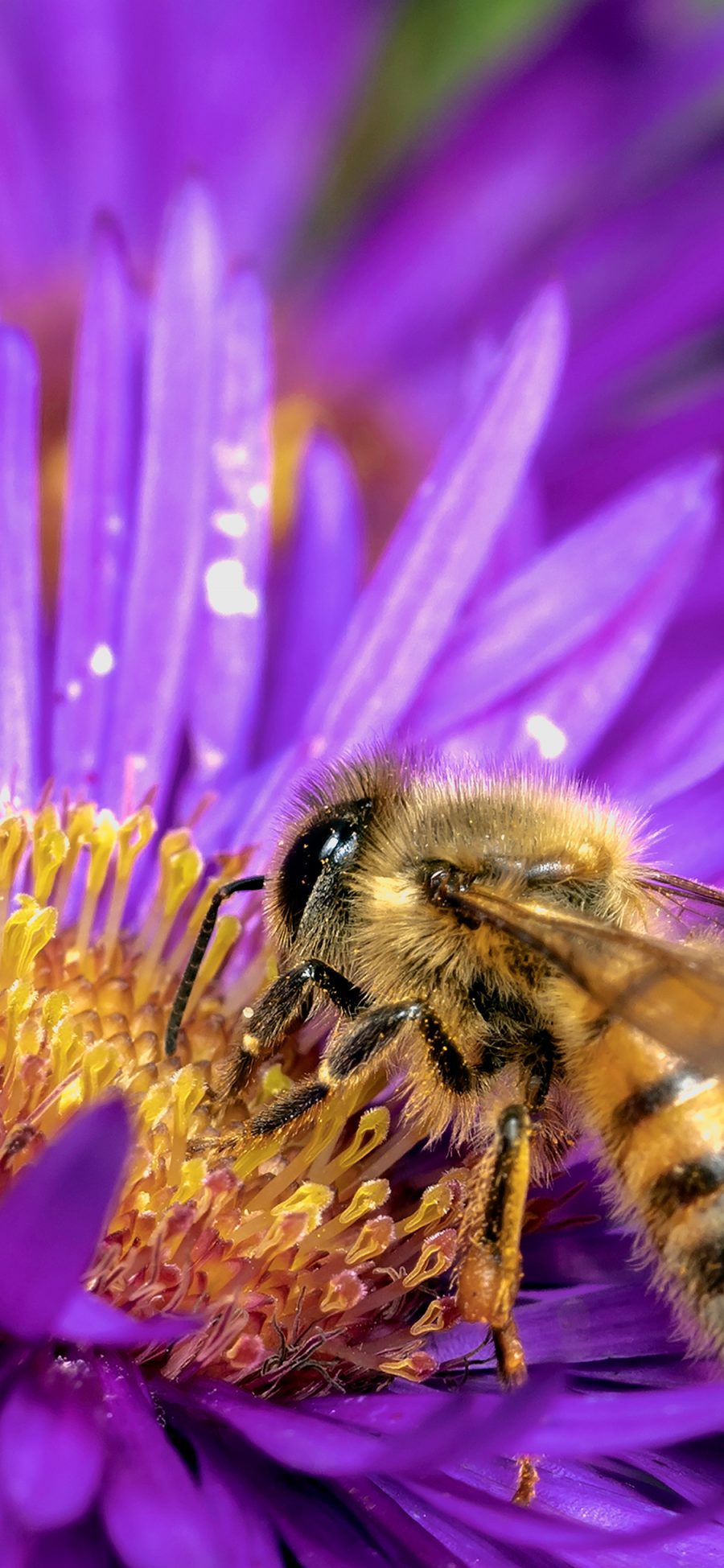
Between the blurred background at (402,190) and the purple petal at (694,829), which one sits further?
the blurred background at (402,190)

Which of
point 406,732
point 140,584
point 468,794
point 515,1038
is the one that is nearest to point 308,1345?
point 515,1038

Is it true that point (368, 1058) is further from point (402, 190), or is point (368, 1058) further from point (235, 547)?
point (402, 190)

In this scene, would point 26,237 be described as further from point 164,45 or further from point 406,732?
point 406,732

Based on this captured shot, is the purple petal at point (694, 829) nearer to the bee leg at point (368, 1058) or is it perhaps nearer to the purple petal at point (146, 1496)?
the bee leg at point (368, 1058)

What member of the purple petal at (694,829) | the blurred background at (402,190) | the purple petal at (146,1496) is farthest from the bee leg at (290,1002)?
the blurred background at (402,190)

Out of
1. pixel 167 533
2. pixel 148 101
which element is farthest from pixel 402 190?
pixel 167 533

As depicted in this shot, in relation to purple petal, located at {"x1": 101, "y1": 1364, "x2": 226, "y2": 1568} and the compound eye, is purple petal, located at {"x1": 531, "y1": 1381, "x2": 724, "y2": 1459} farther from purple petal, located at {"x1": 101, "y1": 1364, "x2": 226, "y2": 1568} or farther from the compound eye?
the compound eye
